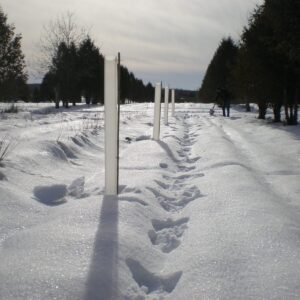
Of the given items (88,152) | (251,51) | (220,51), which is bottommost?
(88,152)

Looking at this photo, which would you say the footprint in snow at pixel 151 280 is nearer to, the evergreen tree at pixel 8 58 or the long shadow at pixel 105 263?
the long shadow at pixel 105 263

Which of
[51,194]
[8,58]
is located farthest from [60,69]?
[51,194]

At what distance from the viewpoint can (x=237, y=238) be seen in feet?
9.78

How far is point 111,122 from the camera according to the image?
4.04 m

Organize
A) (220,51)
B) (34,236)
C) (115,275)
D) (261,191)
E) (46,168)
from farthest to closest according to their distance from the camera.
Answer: (220,51), (46,168), (261,191), (34,236), (115,275)

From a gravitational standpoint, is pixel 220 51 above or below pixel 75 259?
above

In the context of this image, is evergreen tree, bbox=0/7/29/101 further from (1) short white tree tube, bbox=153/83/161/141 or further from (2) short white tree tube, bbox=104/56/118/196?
(2) short white tree tube, bbox=104/56/118/196

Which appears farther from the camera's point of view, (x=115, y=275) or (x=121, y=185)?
(x=121, y=185)

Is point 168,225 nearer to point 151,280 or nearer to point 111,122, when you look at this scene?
point 151,280

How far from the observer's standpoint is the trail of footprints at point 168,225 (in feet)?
8.15

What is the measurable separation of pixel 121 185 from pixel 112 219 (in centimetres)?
135

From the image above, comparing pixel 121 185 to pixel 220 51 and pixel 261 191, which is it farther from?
pixel 220 51

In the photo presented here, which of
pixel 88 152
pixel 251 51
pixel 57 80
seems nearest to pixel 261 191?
pixel 88 152

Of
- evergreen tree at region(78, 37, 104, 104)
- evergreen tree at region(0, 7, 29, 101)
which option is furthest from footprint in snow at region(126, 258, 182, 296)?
evergreen tree at region(78, 37, 104, 104)
